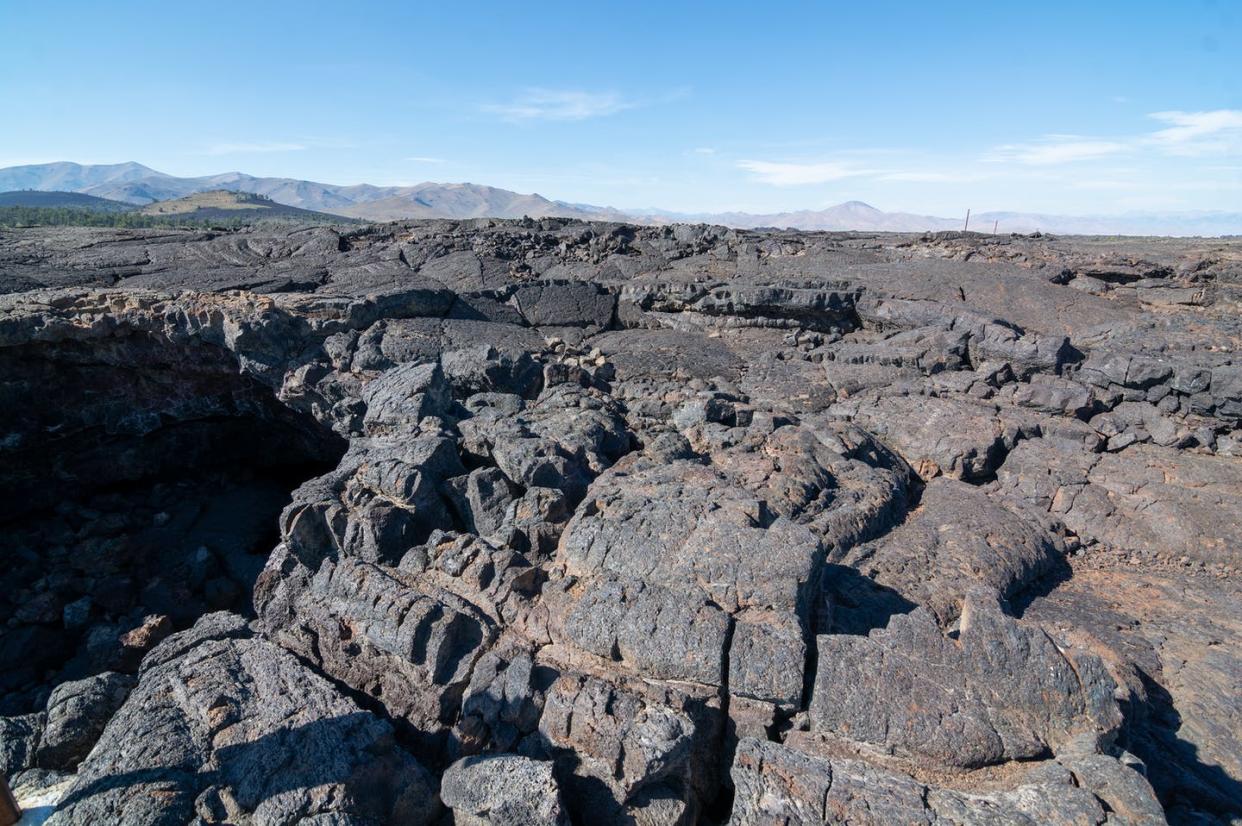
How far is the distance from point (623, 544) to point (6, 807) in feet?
11.6

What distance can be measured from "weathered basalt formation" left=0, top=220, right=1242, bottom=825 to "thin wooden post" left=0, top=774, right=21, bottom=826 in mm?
295

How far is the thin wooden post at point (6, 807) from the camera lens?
341 centimetres

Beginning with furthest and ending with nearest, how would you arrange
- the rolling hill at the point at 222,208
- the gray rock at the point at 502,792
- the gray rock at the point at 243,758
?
1. the rolling hill at the point at 222,208
2. the gray rock at the point at 243,758
3. the gray rock at the point at 502,792

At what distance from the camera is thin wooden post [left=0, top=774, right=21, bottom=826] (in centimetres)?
341

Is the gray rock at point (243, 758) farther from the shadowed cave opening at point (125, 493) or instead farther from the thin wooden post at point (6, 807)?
the shadowed cave opening at point (125, 493)

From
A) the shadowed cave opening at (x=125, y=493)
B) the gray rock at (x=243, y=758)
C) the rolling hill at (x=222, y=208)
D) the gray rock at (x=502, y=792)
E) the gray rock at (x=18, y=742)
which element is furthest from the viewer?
the rolling hill at (x=222, y=208)

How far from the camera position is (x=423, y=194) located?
160 m

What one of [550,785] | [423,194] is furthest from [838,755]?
[423,194]

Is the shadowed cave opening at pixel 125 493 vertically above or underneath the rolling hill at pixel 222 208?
underneath

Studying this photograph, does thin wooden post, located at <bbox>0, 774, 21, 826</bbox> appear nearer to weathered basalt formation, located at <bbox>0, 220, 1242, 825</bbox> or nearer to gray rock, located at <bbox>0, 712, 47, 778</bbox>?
weathered basalt formation, located at <bbox>0, 220, 1242, 825</bbox>

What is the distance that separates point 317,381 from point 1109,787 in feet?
25.3

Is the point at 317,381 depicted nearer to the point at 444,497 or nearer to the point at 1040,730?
the point at 444,497

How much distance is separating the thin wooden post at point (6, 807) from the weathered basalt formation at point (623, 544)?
0.97ft

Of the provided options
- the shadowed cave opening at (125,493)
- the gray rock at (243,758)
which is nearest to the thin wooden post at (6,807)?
the gray rock at (243,758)
